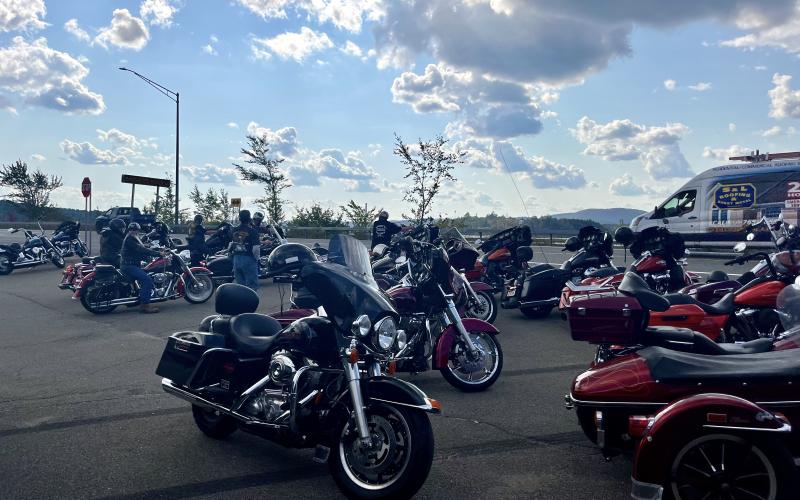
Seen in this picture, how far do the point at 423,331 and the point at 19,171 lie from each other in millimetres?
44807

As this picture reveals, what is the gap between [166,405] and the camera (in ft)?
20.5

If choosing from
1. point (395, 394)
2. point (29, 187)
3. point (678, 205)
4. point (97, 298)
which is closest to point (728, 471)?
point (395, 394)

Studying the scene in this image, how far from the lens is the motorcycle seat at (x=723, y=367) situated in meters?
3.78

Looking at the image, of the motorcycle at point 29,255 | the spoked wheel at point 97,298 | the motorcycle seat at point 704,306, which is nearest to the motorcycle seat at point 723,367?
the motorcycle seat at point 704,306

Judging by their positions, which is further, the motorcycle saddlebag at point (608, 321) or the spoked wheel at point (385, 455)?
the motorcycle saddlebag at point (608, 321)

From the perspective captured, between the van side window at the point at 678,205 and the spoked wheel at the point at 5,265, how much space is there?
19.6 metres

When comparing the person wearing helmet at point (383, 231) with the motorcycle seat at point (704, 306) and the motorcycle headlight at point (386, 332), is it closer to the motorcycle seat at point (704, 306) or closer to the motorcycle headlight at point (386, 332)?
the motorcycle seat at point (704, 306)

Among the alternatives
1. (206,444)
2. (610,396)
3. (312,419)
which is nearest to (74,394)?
(206,444)

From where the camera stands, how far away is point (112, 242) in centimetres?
1342

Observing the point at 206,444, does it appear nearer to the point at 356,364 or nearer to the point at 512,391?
the point at 356,364

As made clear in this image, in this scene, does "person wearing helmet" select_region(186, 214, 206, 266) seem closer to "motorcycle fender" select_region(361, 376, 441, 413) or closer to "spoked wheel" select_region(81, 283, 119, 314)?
"spoked wheel" select_region(81, 283, 119, 314)

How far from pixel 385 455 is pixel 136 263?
10.3m

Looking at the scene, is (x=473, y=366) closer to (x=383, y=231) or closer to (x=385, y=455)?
(x=385, y=455)

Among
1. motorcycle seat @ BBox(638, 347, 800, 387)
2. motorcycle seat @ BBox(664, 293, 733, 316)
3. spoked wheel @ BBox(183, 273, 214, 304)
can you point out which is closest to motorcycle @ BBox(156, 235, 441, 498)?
motorcycle seat @ BBox(638, 347, 800, 387)
